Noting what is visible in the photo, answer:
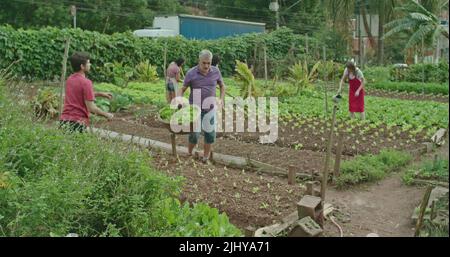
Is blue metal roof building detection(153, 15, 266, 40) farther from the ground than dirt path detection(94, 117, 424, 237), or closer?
farther from the ground

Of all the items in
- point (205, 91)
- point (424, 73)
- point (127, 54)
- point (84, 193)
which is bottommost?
point (424, 73)

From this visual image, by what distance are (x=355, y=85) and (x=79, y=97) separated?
21.1ft

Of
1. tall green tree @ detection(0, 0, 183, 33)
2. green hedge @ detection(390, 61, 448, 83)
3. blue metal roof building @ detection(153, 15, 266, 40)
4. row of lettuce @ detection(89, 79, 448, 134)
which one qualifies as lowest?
row of lettuce @ detection(89, 79, 448, 134)

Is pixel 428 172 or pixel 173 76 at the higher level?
pixel 173 76

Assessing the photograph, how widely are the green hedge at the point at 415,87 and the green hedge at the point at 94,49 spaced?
24.3 ft

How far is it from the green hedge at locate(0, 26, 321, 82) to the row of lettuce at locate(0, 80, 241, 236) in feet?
38.2

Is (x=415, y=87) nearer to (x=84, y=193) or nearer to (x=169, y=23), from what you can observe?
(x=169, y=23)

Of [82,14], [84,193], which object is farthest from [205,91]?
[82,14]

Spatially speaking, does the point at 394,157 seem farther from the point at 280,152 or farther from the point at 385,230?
the point at 385,230

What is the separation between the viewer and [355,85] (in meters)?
11.1

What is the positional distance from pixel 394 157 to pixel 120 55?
16.0 metres

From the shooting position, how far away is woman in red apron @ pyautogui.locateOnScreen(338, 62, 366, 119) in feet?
35.6

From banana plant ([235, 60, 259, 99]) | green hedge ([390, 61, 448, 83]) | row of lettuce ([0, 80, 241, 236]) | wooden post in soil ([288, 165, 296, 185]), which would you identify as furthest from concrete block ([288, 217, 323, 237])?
green hedge ([390, 61, 448, 83])

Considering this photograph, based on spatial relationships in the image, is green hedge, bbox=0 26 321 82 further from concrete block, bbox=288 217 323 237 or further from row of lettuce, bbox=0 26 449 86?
concrete block, bbox=288 217 323 237
